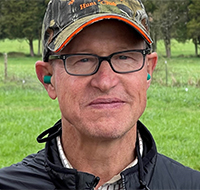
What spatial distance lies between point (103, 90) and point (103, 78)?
0.18 ft

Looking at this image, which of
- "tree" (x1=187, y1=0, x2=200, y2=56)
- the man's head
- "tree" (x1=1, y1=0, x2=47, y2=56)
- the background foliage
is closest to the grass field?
the man's head

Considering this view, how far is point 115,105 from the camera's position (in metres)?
2.03

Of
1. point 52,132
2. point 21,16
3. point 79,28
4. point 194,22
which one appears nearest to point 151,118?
point 52,132

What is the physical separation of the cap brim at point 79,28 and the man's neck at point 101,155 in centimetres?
50

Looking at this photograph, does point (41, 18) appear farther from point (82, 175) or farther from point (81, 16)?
point (82, 175)

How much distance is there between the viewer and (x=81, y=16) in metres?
2.06

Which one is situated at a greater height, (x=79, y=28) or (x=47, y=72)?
(x=79, y=28)

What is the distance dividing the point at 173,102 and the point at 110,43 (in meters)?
10.5

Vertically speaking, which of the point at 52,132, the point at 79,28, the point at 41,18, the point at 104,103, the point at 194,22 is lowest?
the point at 52,132

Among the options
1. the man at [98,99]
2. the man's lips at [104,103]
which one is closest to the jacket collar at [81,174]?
the man at [98,99]

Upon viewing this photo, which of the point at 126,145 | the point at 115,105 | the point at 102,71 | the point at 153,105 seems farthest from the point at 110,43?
the point at 153,105

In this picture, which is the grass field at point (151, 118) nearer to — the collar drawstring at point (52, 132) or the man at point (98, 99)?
the collar drawstring at point (52, 132)

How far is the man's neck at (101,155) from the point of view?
2.21 m

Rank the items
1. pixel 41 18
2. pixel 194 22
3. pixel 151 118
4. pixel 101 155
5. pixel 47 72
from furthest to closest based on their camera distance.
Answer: pixel 41 18 < pixel 194 22 < pixel 151 118 < pixel 47 72 < pixel 101 155
